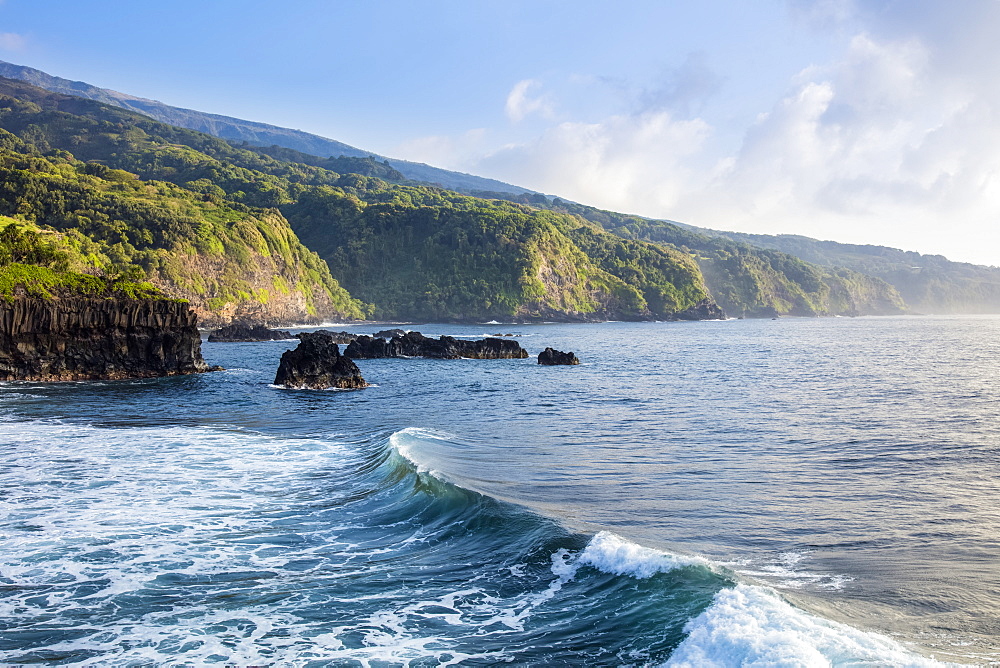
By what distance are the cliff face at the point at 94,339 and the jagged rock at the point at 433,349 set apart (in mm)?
21832

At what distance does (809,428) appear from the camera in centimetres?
2556

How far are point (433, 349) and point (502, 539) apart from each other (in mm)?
56647

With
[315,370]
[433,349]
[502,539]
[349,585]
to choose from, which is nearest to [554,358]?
[433,349]

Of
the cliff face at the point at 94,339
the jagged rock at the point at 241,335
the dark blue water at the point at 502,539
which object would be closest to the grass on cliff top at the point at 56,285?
the cliff face at the point at 94,339

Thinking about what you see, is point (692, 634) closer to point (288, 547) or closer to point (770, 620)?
point (770, 620)

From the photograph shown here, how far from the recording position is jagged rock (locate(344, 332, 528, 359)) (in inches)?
2682

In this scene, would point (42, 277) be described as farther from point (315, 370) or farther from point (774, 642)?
point (774, 642)

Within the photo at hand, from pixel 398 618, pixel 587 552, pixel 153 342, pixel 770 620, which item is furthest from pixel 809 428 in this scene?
pixel 153 342

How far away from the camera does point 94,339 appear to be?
42406 millimetres

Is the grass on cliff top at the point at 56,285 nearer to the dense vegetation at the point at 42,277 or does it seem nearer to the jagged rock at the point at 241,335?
the dense vegetation at the point at 42,277

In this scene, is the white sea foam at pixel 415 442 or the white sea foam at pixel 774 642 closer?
the white sea foam at pixel 774 642

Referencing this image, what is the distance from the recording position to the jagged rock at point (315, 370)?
41.9m

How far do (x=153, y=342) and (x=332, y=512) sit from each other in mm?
36031

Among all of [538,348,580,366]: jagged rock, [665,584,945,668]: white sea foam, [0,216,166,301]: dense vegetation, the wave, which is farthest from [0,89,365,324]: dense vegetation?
[665,584,945,668]: white sea foam
